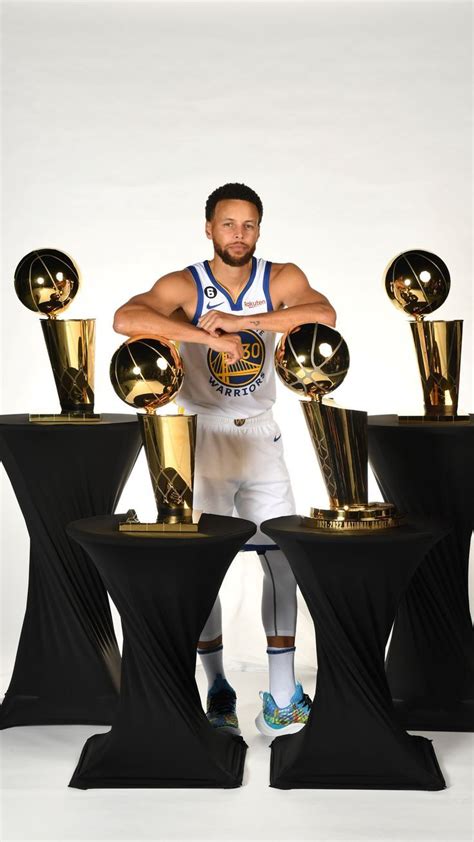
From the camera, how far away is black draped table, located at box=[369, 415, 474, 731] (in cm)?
369

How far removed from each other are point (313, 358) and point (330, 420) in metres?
0.16

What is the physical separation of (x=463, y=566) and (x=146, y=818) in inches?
48.7

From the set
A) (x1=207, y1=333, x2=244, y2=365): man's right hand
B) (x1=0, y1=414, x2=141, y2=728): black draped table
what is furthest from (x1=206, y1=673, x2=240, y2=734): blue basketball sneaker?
(x1=207, y1=333, x2=244, y2=365): man's right hand

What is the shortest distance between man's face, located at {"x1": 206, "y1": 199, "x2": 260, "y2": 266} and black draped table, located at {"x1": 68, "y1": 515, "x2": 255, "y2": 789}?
0.83m

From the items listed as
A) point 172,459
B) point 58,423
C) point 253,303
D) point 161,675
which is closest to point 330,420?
point 172,459

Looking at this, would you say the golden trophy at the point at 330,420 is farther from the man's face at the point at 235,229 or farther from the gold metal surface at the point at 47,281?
the gold metal surface at the point at 47,281

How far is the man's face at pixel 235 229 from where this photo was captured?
3701mm

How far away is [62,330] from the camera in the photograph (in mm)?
3916

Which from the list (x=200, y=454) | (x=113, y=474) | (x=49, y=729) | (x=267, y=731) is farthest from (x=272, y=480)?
(x=49, y=729)

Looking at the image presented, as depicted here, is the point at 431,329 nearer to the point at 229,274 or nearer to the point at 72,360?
the point at 229,274

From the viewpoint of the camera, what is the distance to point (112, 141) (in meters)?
5.45

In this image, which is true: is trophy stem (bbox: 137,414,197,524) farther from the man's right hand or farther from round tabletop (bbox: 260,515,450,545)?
the man's right hand

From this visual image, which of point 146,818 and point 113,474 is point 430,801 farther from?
point 113,474

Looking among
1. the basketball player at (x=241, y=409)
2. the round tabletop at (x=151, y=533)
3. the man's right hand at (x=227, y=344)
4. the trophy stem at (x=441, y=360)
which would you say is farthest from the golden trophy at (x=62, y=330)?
the trophy stem at (x=441, y=360)
